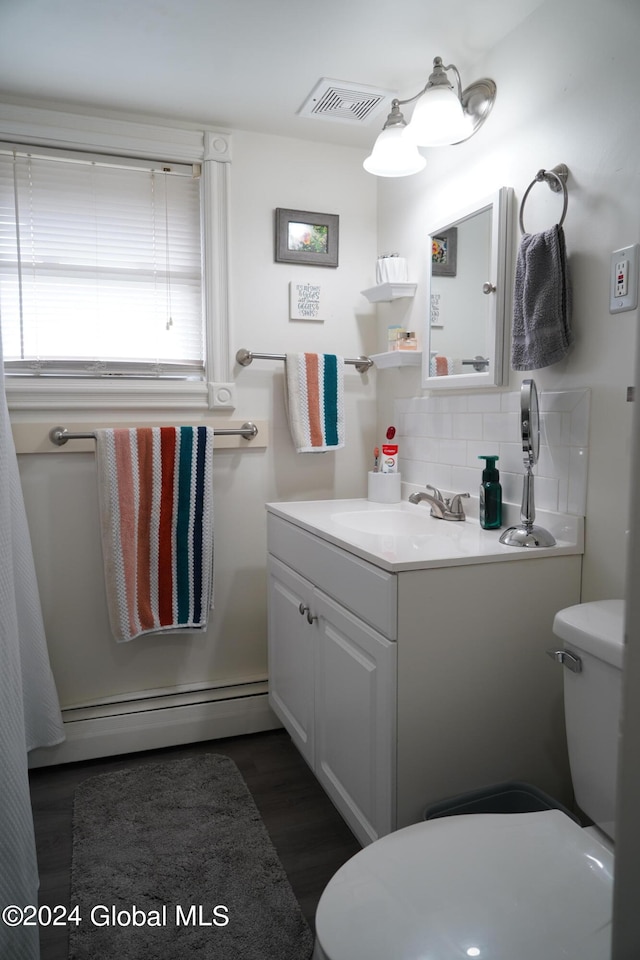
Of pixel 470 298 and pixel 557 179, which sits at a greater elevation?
pixel 557 179

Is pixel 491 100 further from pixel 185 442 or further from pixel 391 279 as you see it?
pixel 185 442

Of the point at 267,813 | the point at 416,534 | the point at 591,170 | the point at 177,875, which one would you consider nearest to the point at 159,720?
the point at 267,813

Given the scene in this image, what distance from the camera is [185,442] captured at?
7.08ft

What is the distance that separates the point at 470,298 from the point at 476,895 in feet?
4.73

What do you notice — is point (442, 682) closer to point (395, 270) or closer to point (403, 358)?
point (403, 358)

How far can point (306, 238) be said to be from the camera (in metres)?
2.35

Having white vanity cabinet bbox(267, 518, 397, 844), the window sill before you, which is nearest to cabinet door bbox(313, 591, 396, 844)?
white vanity cabinet bbox(267, 518, 397, 844)

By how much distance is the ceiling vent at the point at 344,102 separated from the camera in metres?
1.94

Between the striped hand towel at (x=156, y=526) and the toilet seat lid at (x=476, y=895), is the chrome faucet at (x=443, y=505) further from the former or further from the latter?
the toilet seat lid at (x=476, y=895)

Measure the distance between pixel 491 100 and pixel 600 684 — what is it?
1513 millimetres

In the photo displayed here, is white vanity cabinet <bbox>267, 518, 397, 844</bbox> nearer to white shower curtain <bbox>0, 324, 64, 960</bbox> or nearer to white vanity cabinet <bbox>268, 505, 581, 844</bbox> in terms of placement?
white vanity cabinet <bbox>268, 505, 581, 844</bbox>

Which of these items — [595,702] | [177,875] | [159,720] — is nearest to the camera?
[595,702]

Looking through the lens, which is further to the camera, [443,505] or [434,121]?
[443,505]

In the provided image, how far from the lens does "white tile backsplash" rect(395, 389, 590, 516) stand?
4.87ft
